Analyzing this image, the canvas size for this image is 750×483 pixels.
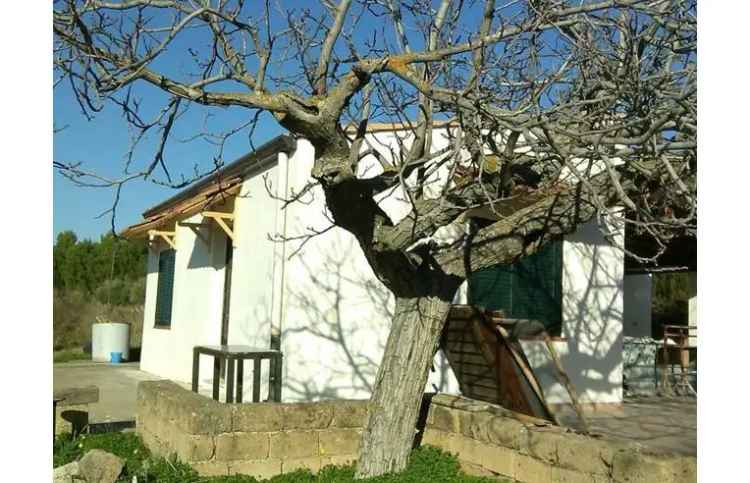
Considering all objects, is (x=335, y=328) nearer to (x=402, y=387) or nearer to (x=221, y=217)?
(x=221, y=217)

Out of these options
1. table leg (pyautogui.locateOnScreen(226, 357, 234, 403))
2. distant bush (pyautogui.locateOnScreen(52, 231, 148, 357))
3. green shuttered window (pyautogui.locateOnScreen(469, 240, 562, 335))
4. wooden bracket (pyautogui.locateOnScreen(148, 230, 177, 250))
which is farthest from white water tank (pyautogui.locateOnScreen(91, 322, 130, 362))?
table leg (pyautogui.locateOnScreen(226, 357, 234, 403))

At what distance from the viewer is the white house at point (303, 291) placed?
9.38m

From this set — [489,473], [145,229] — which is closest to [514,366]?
[489,473]

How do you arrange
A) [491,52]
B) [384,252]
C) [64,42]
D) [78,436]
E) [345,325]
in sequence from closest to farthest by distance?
[64,42], [384,252], [491,52], [78,436], [345,325]

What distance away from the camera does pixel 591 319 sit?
11594 mm

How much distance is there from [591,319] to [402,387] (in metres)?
6.39

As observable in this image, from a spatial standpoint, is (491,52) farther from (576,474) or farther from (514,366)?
(576,474)

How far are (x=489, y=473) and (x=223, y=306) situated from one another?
7.01 meters

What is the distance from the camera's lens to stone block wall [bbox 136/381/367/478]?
618 cm

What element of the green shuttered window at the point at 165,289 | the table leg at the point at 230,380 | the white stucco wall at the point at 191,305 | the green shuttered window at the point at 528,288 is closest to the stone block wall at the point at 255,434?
the table leg at the point at 230,380

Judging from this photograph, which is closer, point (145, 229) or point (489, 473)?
point (489, 473)

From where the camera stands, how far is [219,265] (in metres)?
12.2

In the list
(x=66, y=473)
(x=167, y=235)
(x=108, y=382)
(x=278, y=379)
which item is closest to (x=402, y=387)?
(x=278, y=379)

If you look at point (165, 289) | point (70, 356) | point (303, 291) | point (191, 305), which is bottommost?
point (70, 356)
